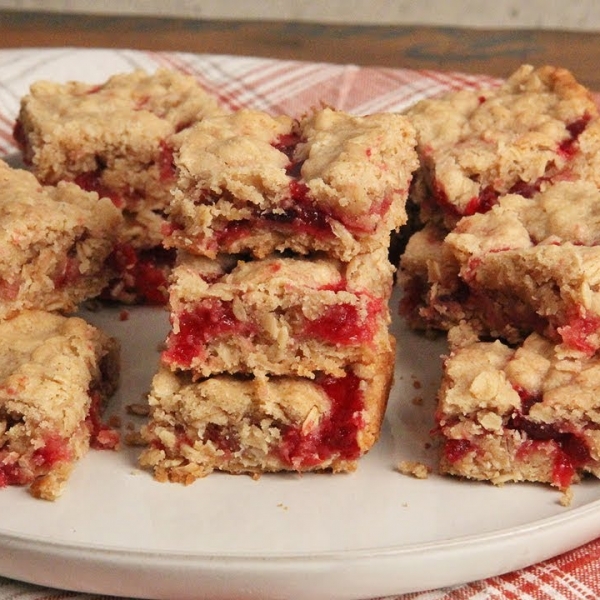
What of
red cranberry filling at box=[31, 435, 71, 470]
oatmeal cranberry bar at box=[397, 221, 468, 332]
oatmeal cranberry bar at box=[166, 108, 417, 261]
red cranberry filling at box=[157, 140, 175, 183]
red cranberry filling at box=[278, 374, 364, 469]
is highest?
oatmeal cranberry bar at box=[166, 108, 417, 261]

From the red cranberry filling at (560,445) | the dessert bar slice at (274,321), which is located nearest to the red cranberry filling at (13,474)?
the dessert bar slice at (274,321)

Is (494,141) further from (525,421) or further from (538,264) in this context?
(525,421)

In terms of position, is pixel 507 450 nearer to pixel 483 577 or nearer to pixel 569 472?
pixel 569 472

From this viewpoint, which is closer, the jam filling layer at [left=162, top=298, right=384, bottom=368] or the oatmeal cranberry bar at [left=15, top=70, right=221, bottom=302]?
the jam filling layer at [left=162, top=298, right=384, bottom=368]

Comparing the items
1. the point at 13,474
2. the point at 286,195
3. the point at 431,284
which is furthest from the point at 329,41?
the point at 13,474

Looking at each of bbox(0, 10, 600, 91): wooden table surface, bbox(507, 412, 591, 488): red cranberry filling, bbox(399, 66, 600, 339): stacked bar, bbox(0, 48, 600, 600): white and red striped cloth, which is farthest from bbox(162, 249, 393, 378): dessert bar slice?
bbox(0, 10, 600, 91): wooden table surface

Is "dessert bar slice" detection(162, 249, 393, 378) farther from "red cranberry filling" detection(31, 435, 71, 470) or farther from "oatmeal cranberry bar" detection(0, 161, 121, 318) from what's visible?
"oatmeal cranberry bar" detection(0, 161, 121, 318)
